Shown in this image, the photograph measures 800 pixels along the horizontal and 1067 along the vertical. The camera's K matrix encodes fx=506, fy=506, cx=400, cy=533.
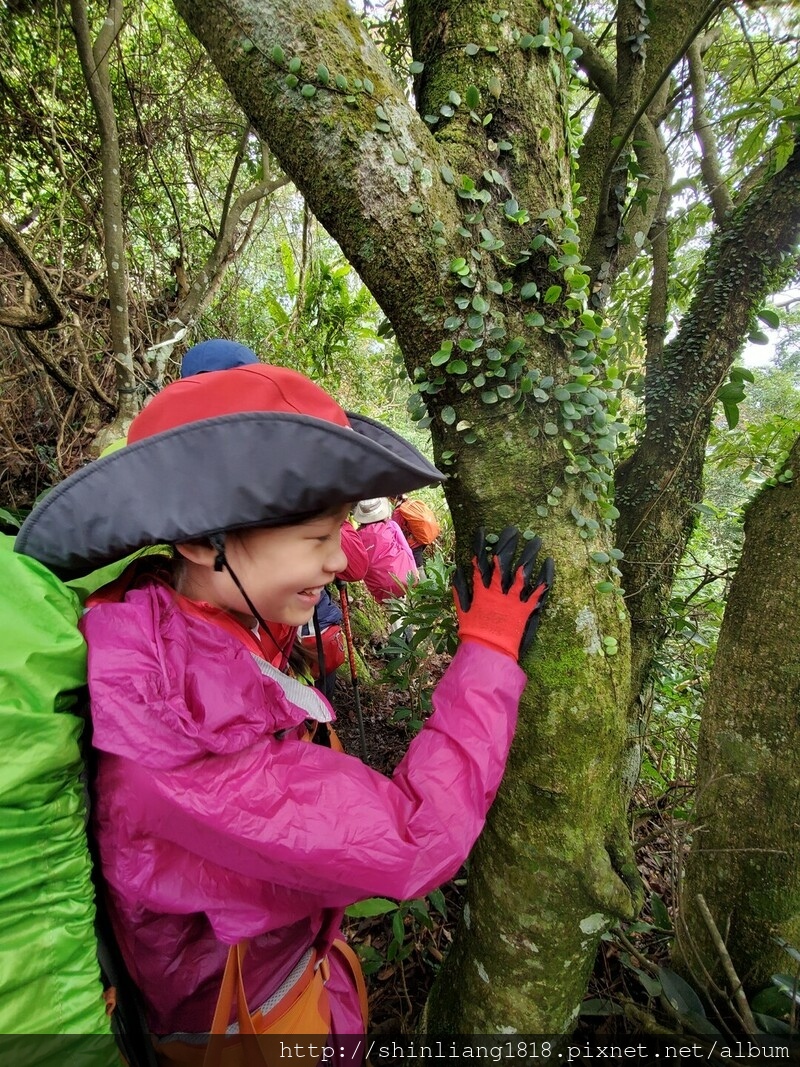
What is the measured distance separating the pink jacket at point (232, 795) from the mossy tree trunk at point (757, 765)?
2.61 feet

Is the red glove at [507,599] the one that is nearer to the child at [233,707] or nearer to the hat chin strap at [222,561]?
the child at [233,707]

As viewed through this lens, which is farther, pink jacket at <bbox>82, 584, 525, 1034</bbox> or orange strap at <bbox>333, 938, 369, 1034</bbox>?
orange strap at <bbox>333, 938, 369, 1034</bbox>

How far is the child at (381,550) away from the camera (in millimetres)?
4301

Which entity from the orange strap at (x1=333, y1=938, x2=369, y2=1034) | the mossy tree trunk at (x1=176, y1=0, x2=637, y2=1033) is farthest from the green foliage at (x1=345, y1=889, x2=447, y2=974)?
the mossy tree trunk at (x1=176, y1=0, x2=637, y2=1033)

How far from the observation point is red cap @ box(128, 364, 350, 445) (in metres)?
1.12

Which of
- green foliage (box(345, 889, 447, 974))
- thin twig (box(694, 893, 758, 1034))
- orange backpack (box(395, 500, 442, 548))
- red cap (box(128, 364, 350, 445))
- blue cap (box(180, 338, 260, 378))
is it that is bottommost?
green foliage (box(345, 889, 447, 974))

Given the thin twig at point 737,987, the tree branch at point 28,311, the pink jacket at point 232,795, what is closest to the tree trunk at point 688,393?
the thin twig at point 737,987

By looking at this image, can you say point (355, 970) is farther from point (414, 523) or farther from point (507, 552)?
point (414, 523)

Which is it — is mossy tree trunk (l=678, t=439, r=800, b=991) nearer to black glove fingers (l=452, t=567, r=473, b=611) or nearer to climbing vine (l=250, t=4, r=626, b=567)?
climbing vine (l=250, t=4, r=626, b=567)

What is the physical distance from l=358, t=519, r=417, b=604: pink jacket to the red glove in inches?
109

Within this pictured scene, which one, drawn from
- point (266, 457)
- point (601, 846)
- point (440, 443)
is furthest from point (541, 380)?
point (601, 846)

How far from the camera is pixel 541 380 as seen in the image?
1.39m

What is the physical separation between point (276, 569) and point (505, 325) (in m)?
0.91

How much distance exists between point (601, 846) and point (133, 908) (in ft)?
4.10
